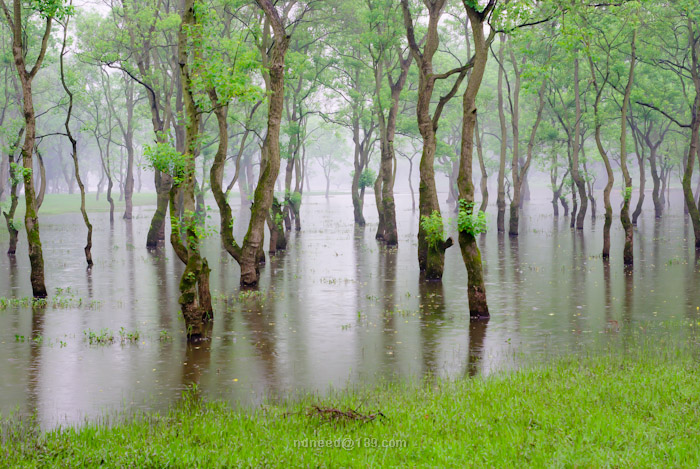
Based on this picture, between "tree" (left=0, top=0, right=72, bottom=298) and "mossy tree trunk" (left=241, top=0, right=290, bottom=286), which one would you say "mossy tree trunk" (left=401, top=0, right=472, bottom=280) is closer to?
"mossy tree trunk" (left=241, top=0, right=290, bottom=286)

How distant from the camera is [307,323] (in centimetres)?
1862

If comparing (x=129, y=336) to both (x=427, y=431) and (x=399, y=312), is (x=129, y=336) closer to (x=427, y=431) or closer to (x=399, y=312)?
(x=399, y=312)

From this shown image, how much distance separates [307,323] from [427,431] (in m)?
9.80

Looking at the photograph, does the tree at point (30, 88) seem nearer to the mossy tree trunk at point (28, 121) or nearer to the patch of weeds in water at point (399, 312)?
the mossy tree trunk at point (28, 121)

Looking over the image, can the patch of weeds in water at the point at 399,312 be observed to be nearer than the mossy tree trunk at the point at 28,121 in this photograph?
No

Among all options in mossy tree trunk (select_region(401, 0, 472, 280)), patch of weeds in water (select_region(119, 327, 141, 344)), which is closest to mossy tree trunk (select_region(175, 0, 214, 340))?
patch of weeds in water (select_region(119, 327, 141, 344))

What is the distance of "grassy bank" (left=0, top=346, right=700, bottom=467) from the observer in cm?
803

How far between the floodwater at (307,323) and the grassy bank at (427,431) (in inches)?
54.1

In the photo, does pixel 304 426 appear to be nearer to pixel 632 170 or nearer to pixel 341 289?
pixel 341 289

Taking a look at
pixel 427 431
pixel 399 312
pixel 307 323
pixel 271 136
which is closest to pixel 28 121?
pixel 271 136

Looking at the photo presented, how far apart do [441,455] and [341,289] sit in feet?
54.1

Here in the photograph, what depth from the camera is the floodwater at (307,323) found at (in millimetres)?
12969

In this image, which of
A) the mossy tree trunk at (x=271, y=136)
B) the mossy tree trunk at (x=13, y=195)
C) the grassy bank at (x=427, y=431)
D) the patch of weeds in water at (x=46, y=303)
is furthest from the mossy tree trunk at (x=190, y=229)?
the mossy tree trunk at (x=13, y=195)

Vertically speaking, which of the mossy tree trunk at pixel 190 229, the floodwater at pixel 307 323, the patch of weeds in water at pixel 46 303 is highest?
the mossy tree trunk at pixel 190 229
